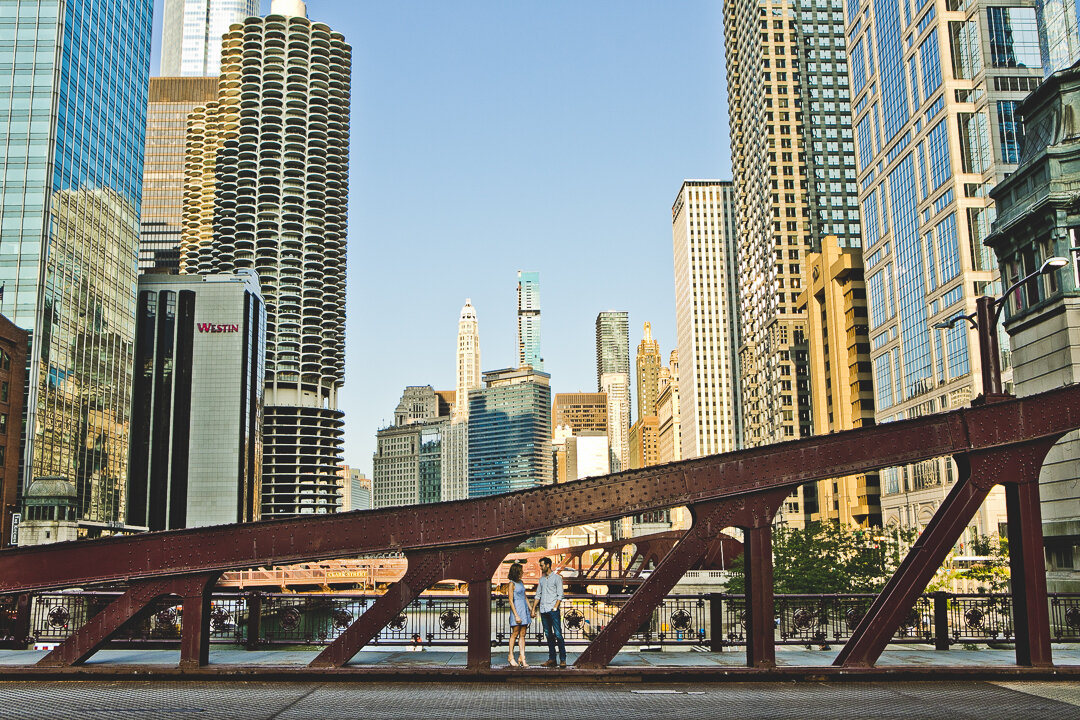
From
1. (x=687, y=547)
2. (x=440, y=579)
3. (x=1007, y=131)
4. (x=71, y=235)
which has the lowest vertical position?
(x=440, y=579)

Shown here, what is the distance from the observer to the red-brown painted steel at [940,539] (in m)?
14.3

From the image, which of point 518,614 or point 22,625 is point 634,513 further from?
point 22,625

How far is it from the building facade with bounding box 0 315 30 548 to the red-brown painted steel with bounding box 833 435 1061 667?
80406 mm

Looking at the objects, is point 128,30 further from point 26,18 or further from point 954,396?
point 954,396

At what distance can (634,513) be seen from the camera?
14.3m

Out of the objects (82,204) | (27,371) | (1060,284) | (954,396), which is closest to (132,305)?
(82,204)

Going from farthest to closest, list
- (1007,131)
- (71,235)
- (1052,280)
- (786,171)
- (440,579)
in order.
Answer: (786,171)
(71,235)
(1007,131)
(1052,280)
(440,579)

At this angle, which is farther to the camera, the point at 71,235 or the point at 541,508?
the point at 71,235

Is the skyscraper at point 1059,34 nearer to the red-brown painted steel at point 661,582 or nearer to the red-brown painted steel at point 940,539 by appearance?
the red-brown painted steel at point 940,539

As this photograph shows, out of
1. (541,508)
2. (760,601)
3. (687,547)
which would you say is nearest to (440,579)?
(541,508)

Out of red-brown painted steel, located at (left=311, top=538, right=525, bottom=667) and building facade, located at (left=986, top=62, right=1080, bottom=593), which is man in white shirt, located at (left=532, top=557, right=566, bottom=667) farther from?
building facade, located at (left=986, top=62, right=1080, bottom=593)

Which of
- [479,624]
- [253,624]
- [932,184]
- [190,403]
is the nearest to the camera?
[479,624]

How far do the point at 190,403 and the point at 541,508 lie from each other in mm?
130891

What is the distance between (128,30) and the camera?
11519 centimetres
